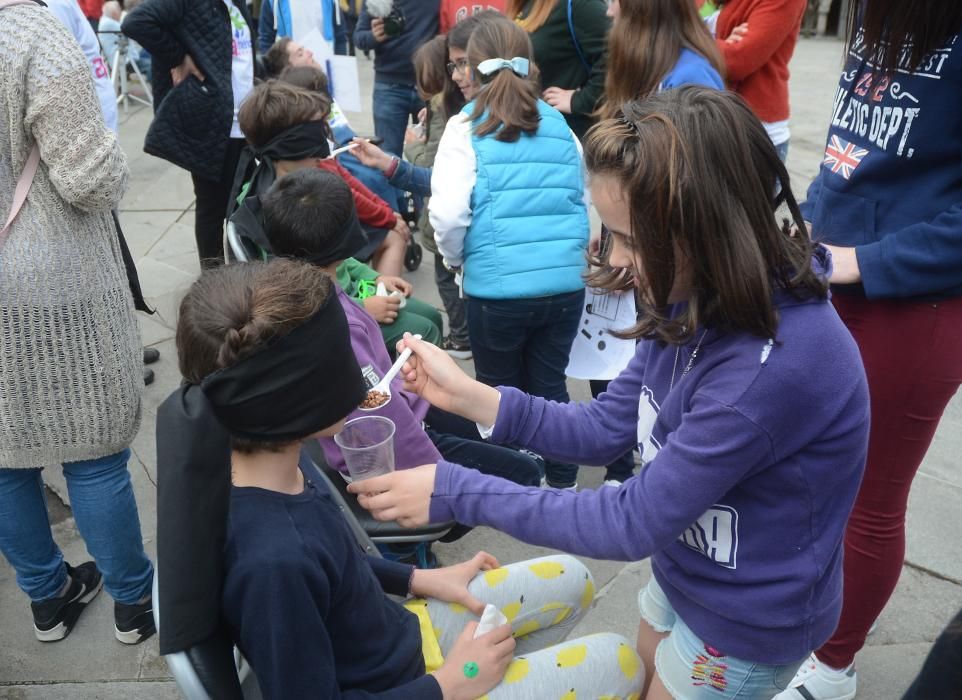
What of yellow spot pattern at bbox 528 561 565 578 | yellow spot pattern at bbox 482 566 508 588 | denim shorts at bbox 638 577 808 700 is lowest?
yellow spot pattern at bbox 528 561 565 578

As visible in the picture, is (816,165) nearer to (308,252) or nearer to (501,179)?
(501,179)

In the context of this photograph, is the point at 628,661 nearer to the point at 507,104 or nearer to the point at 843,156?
the point at 843,156

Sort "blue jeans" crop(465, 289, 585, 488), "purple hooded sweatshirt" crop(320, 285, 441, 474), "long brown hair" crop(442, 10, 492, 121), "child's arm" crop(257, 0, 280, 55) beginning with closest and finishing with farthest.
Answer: "purple hooded sweatshirt" crop(320, 285, 441, 474) < "blue jeans" crop(465, 289, 585, 488) < "long brown hair" crop(442, 10, 492, 121) < "child's arm" crop(257, 0, 280, 55)

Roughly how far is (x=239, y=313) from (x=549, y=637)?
1.19 metres

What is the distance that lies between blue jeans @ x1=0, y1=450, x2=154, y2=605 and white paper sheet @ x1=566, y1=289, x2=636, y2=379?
172 cm

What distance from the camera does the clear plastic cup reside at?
2121 mm

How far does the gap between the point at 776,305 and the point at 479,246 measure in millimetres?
1736

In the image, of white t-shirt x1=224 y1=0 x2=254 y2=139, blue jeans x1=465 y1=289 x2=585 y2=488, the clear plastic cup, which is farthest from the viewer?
white t-shirt x1=224 y1=0 x2=254 y2=139

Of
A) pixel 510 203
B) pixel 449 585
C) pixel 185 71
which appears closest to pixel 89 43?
pixel 185 71

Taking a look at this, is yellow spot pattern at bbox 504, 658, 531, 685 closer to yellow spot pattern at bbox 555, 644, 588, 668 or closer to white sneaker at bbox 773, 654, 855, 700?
yellow spot pattern at bbox 555, 644, 588, 668

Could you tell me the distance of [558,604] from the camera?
215cm

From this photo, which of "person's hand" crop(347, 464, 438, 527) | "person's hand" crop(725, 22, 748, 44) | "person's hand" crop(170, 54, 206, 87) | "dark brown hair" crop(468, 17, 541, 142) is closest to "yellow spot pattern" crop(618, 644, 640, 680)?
"person's hand" crop(347, 464, 438, 527)

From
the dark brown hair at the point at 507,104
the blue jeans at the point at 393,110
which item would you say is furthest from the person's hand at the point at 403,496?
the blue jeans at the point at 393,110

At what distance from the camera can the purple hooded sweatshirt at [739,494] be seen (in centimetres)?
147
